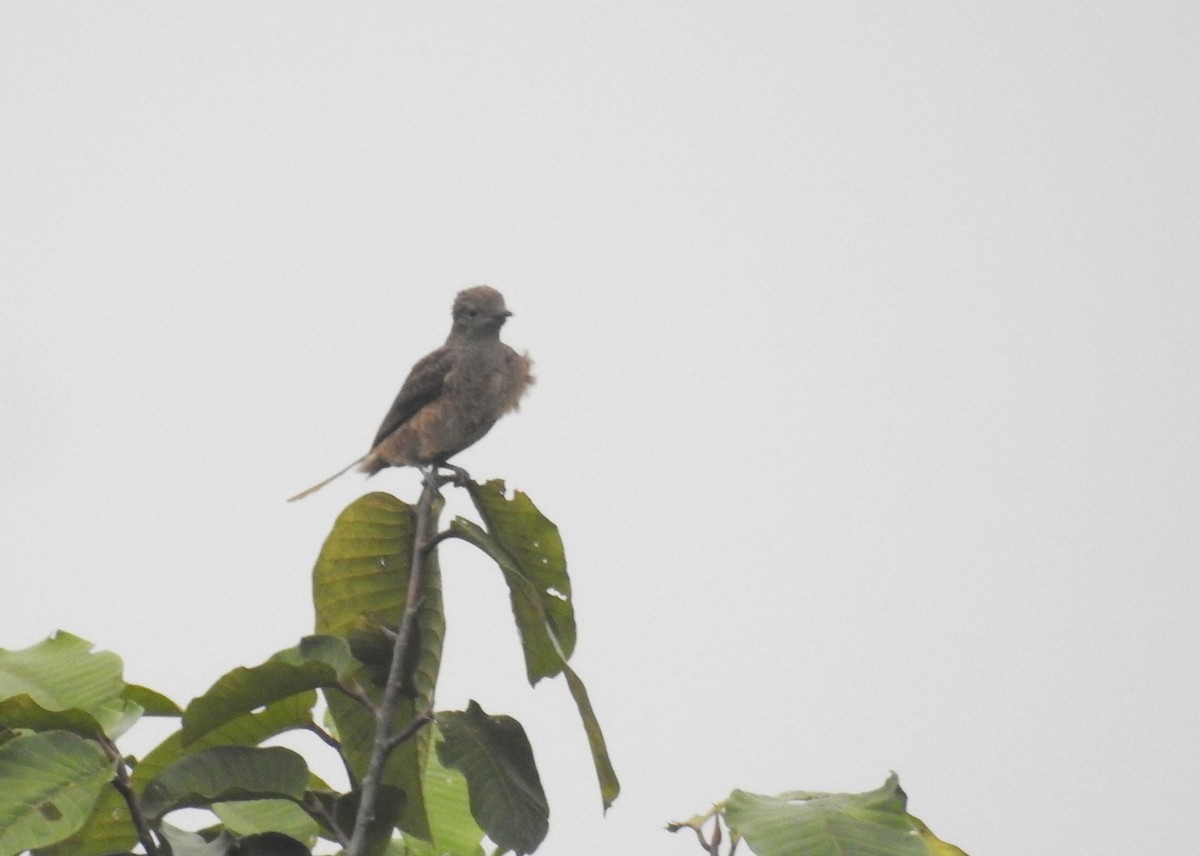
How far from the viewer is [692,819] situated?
Answer: 268cm

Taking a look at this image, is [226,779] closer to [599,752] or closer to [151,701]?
[151,701]

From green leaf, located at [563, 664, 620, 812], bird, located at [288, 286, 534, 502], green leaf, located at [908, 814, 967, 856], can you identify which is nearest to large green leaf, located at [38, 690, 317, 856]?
green leaf, located at [563, 664, 620, 812]

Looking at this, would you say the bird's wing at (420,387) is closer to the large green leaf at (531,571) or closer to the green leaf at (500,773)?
the large green leaf at (531,571)

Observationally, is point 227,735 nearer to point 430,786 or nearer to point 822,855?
point 430,786

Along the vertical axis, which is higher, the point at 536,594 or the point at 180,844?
the point at 536,594

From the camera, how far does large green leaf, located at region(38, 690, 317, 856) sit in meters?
2.84

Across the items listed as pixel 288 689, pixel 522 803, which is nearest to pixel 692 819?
pixel 522 803

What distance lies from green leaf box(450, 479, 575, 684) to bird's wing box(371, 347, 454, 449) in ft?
9.53

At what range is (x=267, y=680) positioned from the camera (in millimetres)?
2908

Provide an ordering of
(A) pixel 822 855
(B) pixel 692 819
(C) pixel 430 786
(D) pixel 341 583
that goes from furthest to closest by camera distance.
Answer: (C) pixel 430 786
(D) pixel 341 583
(B) pixel 692 819
(A) pixel 822 855

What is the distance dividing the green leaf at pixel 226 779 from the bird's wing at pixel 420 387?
11.8 feet

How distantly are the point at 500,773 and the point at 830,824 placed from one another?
864mm

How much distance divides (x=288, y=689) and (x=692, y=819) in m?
0.84

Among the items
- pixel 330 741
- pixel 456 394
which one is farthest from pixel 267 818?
pixel 456 394
